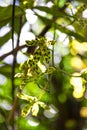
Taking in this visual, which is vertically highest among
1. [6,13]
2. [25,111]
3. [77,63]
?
[77,63]

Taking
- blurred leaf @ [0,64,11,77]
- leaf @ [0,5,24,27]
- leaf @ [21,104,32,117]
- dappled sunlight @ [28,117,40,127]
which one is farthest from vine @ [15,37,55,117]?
dappled sunlight @ [28,117,40,127]

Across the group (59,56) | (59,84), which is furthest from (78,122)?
(59,56)

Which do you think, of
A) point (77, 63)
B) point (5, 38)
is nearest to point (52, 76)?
point (5, 38)

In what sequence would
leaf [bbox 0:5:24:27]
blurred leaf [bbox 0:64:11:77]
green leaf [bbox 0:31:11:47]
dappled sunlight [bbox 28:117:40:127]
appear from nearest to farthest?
leaf [bbox 0:5:24:27]
green leaf [bbox 0:31:11:47]
blurred leaf [bbox 0:64:11:77]
dappled sunlight [bbox 28:117:40:127]

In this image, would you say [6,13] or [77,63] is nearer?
[6,13]

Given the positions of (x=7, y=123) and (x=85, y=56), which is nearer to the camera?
(x=7, y=123)

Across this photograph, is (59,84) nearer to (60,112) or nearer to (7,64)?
(60,112)

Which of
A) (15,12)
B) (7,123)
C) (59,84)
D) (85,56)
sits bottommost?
(7,123)

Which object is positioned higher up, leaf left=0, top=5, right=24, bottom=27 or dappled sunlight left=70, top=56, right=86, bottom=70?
dappled sunlight left=70, top=56, right=86, bottom=70

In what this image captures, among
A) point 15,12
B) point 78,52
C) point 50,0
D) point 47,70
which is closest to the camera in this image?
point 47,70

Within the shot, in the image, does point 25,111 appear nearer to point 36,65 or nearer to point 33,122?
point 36,65

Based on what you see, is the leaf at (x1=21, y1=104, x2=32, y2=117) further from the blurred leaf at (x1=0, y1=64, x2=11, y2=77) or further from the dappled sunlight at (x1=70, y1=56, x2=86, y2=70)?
the dappled sunlight at (x1=70, y1=56, x2=86, y2=70)
